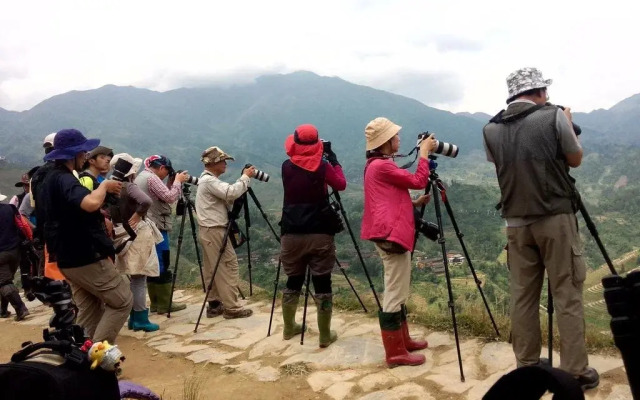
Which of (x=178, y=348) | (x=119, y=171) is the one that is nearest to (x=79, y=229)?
(x=119, y=171)

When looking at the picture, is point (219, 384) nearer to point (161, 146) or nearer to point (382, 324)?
point (382, 324)

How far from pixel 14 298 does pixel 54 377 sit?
6.94 meters

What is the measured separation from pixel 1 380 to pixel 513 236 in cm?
324

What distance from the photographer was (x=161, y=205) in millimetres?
6613

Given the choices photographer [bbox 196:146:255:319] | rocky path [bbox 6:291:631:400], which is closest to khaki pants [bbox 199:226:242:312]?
photographer [bbox 196:146:255:319]

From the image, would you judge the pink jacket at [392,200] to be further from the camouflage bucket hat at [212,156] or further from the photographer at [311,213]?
the camouflage bucket hat at [212,156]

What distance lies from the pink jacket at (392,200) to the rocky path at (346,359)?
44.9 inches

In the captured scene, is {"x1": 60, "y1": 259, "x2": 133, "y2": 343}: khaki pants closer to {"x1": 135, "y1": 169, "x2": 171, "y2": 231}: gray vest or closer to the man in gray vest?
{"x1": 135, "y1": 169, "x2": 171, "y2": 231}: gray vest

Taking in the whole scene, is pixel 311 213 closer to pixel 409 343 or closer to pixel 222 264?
pixel 409 343

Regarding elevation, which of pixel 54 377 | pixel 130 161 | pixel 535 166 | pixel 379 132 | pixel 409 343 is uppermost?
pixel 379 132

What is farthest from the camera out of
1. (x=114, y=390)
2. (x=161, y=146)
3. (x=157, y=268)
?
(x=161, y=146)

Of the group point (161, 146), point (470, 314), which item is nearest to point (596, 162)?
point (470, 314)

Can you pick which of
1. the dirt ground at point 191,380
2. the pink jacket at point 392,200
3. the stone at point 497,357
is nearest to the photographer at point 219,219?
the dirt ground at point 191,380

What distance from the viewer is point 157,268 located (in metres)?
6.12
